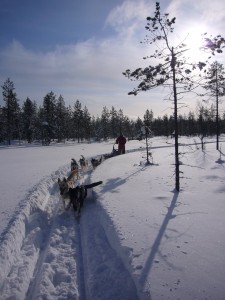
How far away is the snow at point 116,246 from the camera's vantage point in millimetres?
4656

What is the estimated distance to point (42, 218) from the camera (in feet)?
27.9

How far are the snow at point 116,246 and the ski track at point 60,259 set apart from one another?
17 mm

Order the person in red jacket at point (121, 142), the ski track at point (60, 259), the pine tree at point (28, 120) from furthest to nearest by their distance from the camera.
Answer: the pine tree at point (28, 120), the person in red jacket at point (121, 142), the ski track at point (60, 259)

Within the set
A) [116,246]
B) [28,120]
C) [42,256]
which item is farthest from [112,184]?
[28,120]

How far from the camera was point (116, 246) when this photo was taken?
6.37 meters

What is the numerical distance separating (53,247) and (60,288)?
1.71 meters

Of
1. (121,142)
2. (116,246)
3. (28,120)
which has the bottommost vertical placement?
(116,246)

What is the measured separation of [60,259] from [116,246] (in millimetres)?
1279

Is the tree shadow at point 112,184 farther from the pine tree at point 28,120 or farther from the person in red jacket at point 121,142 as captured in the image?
the pine tree at point 28,120

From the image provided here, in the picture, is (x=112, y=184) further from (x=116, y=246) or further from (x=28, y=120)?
(x=28, y=120)

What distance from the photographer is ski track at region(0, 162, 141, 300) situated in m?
4.81

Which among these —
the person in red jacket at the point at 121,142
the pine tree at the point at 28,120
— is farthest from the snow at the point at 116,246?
the pine tree at the point at 28,120

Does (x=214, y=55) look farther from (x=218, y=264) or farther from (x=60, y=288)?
(x=60, y=288)

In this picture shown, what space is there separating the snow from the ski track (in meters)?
0.02
